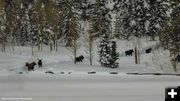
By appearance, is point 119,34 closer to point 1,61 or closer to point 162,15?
point 162,15

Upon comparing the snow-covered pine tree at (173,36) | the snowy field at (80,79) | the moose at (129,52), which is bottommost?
the snowy field at (80,79)

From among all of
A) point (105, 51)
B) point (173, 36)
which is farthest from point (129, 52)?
point (173, 36)

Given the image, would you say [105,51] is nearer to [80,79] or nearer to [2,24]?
[80,79]

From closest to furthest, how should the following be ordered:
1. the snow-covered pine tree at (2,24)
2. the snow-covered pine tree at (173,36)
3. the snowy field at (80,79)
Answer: the snowy field at (80,79) < the snow-covered pine tree at (173,36) < the snow-covered pine tree at (2,24)

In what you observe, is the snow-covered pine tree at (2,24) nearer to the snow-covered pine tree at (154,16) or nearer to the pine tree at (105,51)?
the pine tree at (105,51)

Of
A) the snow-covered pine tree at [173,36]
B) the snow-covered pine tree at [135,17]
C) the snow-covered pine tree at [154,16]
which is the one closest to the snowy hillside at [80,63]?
the snow-covered pine tree at [173,36]

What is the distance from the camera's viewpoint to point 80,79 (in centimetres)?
2275

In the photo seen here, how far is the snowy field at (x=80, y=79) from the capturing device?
13930 millimetres

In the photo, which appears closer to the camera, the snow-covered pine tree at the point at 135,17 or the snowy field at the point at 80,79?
the snowy field at the point at 80,79

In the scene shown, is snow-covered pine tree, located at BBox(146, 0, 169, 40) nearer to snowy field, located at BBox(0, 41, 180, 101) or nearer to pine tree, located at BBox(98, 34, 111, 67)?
snowy field, located at BBox(0, 41, 180, 101)

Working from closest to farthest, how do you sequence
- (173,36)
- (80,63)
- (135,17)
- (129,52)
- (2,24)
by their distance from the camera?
(173,36) → (80,63) → (135,17) → (129,52) → (2,24)

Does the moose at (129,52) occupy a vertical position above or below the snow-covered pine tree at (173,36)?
below

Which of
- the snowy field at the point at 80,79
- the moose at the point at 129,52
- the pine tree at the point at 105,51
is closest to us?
the snowy field at the point at 80,79

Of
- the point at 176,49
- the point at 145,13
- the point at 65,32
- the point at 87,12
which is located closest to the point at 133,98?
the point at 176,49
